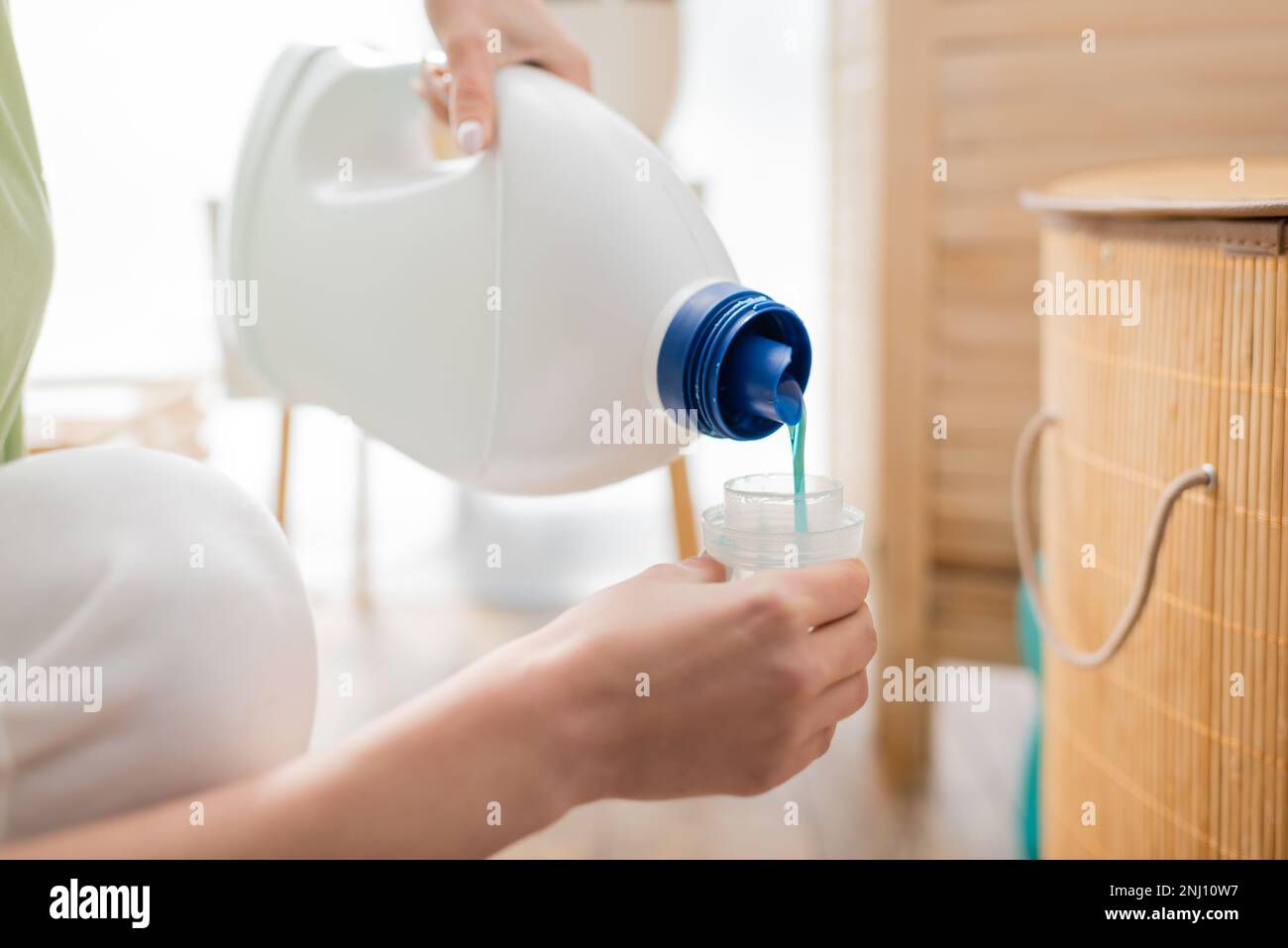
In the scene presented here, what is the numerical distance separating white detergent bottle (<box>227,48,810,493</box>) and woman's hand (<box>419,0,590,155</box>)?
12 mm

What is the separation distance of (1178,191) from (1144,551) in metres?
0.25

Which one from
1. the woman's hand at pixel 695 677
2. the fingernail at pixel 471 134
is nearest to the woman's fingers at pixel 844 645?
the woman's hand at pixel 695 677

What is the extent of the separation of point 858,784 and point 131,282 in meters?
1.71

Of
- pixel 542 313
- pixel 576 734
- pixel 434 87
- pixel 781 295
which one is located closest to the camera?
pixel 576 734

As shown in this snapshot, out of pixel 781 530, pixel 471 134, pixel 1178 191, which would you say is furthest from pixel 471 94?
pixel 1178 191

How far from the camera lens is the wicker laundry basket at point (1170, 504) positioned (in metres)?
0.77

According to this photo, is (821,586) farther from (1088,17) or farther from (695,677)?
(1088,17)

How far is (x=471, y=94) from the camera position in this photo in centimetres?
61

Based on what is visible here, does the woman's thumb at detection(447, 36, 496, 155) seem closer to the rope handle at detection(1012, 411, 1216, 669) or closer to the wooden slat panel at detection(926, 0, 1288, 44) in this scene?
the rope handle at detection(1012, 411, 1216, 669)

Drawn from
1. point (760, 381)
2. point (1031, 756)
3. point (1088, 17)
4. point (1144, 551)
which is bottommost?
point (1031, 756)

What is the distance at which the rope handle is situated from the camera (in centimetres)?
81

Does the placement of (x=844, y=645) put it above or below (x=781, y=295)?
below

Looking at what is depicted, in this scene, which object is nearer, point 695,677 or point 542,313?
point 695,677
